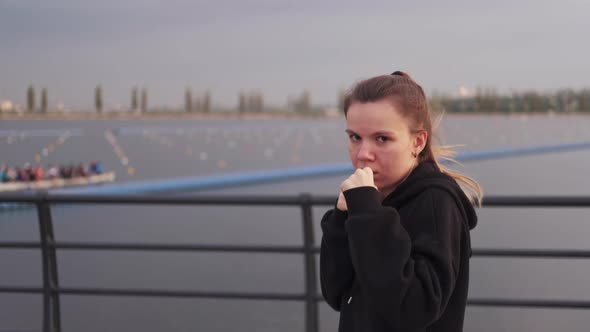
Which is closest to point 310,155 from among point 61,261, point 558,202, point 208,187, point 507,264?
point 208,187

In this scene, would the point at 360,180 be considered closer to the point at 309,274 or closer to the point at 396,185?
the point at 396,185

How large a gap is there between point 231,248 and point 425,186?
2.20m

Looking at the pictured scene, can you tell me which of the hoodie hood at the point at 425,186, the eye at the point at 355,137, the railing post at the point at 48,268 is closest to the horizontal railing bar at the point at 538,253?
the hoodie hood at the point at 425,186

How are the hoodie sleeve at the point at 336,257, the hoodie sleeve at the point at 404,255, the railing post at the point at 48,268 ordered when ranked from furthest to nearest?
the railing post at the point at 48,268 → the hoodie sleeve at the point at 336,257 → the hoodie sleeve at the point at 404,255

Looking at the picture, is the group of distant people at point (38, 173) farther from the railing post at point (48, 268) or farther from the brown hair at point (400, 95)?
the brown hair at point (400, 95)

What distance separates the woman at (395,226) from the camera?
1.27m

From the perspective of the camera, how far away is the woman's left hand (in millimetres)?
1302

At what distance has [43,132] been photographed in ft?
469

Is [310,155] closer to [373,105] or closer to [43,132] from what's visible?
[373,105]

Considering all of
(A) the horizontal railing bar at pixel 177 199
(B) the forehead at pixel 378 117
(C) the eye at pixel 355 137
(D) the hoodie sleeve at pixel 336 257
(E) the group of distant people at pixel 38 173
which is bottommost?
(E) the group of distant people at pixel 38 173

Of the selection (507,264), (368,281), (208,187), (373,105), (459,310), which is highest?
(373,105)

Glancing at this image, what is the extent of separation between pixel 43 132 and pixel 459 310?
152029 millimetres

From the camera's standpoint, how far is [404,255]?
1.26 meters

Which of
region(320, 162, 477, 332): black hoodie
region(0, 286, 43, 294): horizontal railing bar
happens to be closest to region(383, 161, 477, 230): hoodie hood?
region(320, 162, 477, 332): black hoodie
